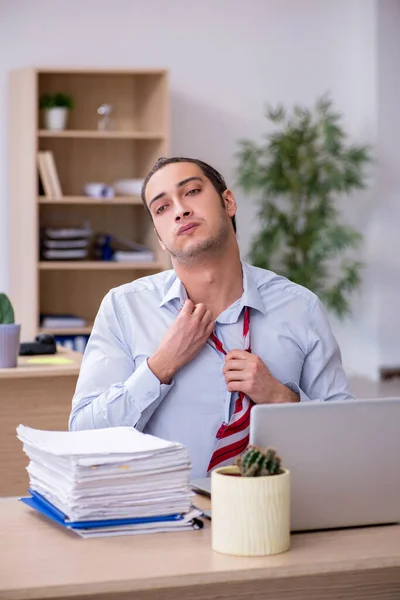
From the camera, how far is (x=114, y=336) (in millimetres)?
2096

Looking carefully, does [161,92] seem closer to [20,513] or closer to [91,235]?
[91,235]

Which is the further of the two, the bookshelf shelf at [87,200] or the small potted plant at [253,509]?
the bookshelf shelf at [87,200]

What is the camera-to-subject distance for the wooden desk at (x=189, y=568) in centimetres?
120

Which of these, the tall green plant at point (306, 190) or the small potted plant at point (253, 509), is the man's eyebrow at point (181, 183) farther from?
the tall green plant at point (306, 190)

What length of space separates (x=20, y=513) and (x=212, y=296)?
29.1 inches

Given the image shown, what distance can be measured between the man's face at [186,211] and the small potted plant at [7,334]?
1.27 m

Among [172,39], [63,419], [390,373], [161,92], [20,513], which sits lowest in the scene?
[390,373]

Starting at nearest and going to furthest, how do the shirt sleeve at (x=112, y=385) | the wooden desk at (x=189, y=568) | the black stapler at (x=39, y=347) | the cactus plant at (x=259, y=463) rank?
1. the wooden desk at (x=189, y=568)
2. the cactus plant at (x=259, y=463)
3. the shirt sleeve at (x=112, y=385)
4. the black stapler at (x=39, y=347)

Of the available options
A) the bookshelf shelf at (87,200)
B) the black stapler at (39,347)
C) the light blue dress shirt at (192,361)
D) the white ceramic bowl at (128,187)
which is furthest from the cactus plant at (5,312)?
the white ceramic bowl at (128,187)

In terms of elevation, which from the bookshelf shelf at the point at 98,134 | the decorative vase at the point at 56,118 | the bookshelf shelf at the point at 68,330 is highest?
the decorative vase at the point at 56,118

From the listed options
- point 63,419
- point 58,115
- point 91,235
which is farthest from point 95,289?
point 63,419

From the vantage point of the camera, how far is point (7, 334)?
325 cm

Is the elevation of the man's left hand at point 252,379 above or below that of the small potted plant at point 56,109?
below

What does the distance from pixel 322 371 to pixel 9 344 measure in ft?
4.87
